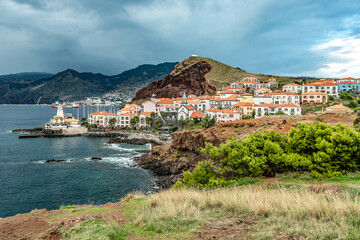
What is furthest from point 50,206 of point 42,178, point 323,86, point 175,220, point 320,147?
point 323,86

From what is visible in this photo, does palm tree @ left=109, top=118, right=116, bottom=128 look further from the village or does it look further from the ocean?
the ocean

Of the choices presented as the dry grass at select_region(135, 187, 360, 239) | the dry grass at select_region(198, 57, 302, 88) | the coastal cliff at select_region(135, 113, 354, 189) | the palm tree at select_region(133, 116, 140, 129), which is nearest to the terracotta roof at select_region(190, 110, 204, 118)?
the palm tree at select_region(133, 116, 140, 129)

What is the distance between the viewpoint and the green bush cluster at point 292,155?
14773mm

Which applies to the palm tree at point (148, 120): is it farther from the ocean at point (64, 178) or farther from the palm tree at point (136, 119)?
the ocean at point (64, 178)

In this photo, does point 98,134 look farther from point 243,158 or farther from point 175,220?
point 175,220

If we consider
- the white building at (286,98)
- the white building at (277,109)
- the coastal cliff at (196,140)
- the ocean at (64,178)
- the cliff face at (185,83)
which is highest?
the cliff face at (185,83)

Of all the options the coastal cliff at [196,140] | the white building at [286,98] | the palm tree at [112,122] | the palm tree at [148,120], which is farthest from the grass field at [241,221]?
the palm tree at [112,122]

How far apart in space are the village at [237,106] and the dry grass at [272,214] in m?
53.6

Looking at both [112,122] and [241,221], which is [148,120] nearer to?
[112,122]

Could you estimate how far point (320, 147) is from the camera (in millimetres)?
15336

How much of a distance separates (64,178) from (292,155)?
3325cm

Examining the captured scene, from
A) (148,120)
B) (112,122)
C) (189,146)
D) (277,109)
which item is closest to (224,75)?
(148,120)

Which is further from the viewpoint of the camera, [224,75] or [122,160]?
[224,75]

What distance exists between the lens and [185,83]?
5979 inches
